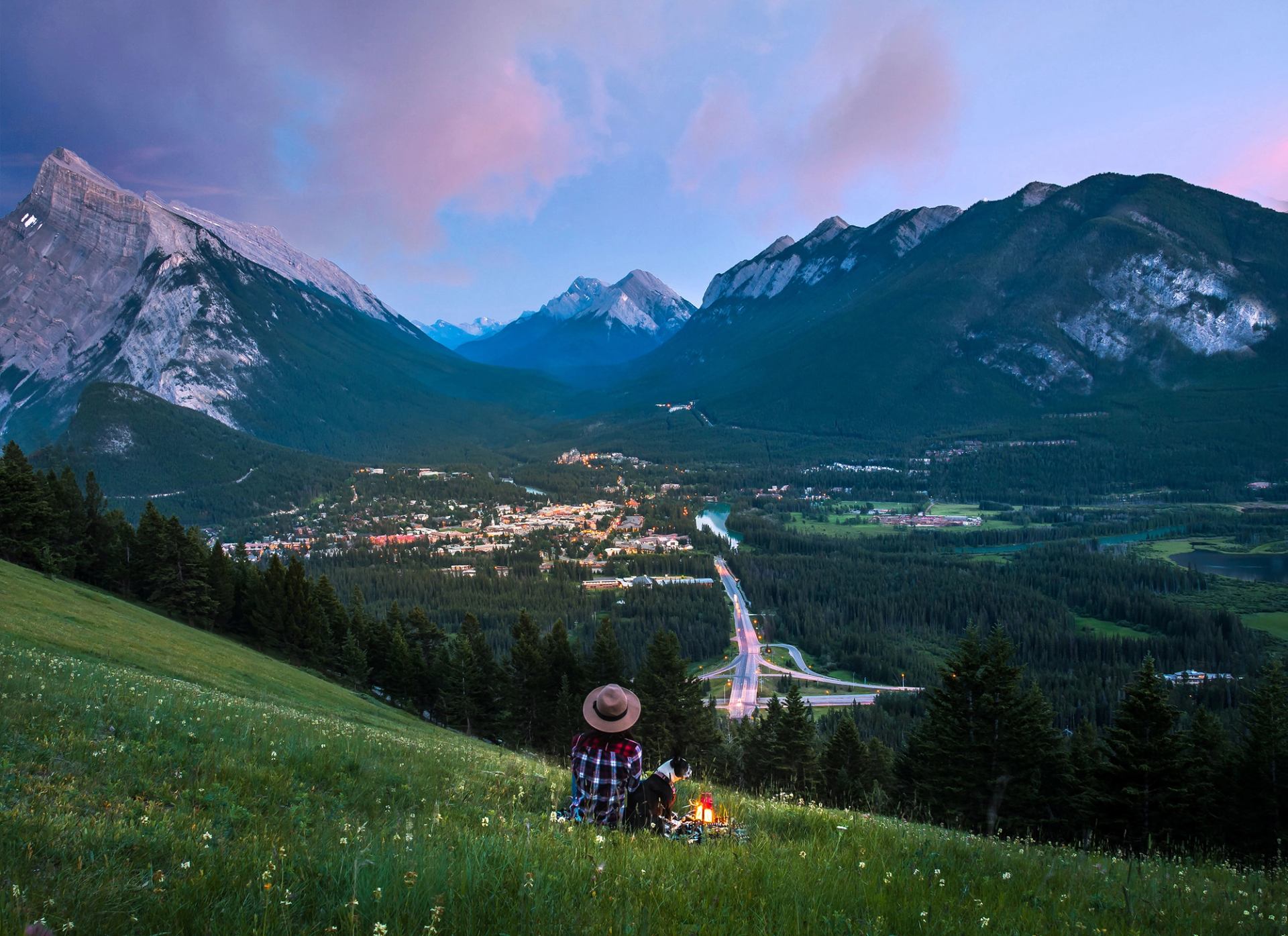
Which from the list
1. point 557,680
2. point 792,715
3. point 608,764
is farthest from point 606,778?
point 557,680

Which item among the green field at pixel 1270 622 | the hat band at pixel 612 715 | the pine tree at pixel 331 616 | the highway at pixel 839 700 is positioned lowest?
the highway at pixel 839 700

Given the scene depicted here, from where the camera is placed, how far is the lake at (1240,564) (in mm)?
100312

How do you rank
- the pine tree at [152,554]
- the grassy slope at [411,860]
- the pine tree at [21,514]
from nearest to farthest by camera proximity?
the grassy slope at [411,860] < the pine tree at [21,514] < the pine tree at [152,554]

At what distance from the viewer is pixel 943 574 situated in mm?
101000

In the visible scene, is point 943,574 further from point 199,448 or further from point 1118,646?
point 199,448

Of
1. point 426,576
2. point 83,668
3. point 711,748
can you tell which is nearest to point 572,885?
point 83,668

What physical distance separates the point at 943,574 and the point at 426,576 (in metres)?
82.2

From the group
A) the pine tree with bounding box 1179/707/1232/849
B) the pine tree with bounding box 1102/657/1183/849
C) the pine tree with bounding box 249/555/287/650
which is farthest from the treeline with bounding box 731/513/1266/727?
the pine tree with bounding box 249/555/287/650

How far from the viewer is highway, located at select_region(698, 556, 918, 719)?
6041 cm

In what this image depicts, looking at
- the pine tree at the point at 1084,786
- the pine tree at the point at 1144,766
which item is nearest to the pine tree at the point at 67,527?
the pine tree at the point at 1084,786

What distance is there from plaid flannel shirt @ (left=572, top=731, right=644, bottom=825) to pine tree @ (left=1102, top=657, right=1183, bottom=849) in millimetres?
18857

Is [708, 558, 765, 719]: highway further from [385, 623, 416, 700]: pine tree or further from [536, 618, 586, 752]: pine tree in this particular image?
[385, 623, 416, 700]: pine tree

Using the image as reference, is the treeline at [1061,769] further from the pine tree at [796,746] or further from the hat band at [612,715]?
the hat band at [612,715]

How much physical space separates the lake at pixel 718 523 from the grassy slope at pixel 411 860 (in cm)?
12168
